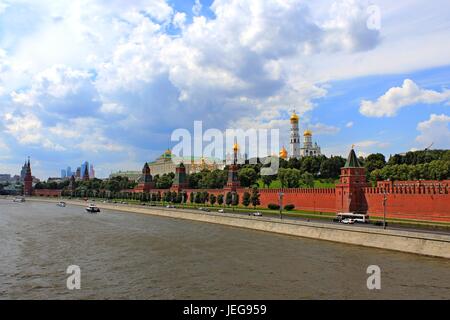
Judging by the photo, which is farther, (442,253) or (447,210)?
(447,210)

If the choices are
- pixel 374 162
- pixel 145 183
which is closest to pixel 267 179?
pixel 374 162

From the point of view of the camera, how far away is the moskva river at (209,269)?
15805 mm

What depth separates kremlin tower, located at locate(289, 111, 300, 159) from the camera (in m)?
112

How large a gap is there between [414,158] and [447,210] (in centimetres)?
3438

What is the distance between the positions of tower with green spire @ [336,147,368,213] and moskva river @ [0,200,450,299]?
1333 centimetres

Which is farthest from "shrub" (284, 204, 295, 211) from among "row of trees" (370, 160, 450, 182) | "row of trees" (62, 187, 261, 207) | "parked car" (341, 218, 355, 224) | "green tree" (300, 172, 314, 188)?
"green tree" (300, 172, 314, 188)

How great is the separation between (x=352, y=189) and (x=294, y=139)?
233 ft

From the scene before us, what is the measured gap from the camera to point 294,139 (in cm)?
11331

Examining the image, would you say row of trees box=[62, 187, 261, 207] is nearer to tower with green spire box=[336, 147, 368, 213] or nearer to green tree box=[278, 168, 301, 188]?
green tree box=[278, 168, 301, 188]

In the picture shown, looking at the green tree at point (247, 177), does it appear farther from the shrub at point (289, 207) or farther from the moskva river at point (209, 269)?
the moskva river at point (209, 269)

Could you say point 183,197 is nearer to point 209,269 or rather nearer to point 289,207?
point 289,207
